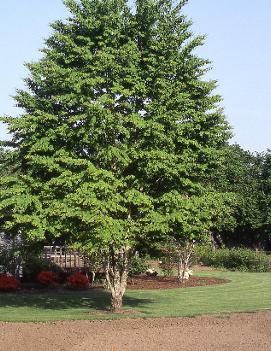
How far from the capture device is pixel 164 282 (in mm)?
29359

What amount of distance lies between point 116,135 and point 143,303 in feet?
23.7

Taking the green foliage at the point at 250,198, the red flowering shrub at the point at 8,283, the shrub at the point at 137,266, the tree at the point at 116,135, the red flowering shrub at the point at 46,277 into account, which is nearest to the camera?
the tree at the point at 116,135

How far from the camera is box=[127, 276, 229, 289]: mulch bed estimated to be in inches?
1076

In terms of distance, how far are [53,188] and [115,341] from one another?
5.69 metres

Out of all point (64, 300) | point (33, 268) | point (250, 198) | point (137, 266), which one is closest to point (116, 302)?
point (64, 300)

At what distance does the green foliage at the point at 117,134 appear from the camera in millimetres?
15680

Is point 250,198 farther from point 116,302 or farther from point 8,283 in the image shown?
point 116,302

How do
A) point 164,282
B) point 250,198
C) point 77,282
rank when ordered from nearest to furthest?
point 77,282 → point 164,282 → point 250,198

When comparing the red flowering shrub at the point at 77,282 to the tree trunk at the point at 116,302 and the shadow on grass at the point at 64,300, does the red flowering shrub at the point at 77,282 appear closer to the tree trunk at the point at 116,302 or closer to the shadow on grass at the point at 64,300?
the shadow on grass at the point at 64,300

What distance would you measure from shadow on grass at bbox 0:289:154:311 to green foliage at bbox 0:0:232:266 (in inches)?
144

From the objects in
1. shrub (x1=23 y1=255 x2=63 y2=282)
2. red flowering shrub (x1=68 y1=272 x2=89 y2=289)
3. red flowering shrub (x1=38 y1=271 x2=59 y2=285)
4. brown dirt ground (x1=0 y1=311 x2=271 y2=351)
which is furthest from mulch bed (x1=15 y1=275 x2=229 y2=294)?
brown dirt ground (x1=0 y1=311 x2=271 y2=351)

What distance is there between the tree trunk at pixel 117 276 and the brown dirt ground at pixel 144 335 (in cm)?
226

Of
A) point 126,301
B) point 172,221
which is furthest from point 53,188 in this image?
point 126,301

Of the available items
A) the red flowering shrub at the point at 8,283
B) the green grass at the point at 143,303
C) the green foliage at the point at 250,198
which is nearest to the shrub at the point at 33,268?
the red flowering shrub at the point at 8,283
